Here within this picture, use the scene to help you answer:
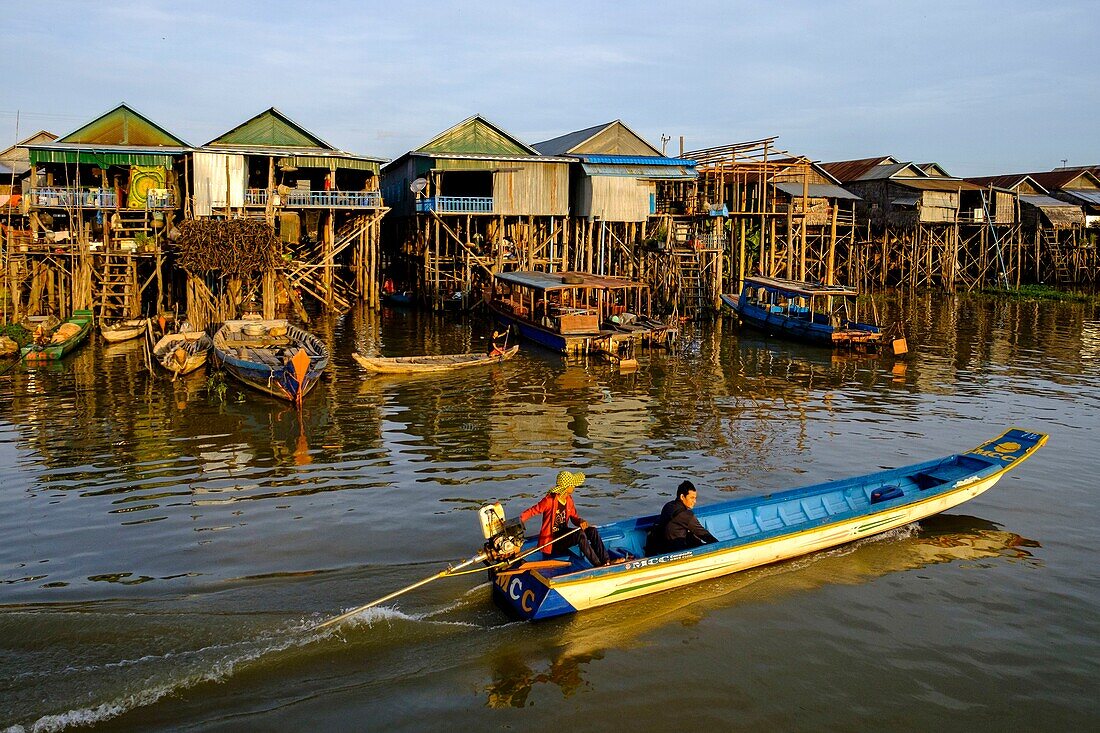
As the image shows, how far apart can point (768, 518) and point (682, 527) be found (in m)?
2.15

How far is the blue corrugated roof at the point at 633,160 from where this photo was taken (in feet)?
116

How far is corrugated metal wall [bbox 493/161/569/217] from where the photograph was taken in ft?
116

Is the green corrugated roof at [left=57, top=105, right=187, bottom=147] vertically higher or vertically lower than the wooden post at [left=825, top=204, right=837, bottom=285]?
higher

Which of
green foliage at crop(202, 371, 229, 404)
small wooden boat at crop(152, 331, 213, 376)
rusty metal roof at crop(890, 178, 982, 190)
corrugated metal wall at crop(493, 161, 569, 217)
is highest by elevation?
rusty metal roof at crop(890, 178, 982, 190)

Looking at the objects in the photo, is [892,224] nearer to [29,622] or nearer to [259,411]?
[259,411]

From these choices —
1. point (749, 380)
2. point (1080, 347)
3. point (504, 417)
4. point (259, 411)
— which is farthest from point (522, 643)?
point (1080, 347)

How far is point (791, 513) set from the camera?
12.2 metres

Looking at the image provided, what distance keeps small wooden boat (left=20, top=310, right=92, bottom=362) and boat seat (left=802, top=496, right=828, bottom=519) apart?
21.1 m

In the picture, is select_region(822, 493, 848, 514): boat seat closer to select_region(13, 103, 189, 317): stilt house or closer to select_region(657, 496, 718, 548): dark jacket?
select_region(657, 496, 718, 548): dark jacket

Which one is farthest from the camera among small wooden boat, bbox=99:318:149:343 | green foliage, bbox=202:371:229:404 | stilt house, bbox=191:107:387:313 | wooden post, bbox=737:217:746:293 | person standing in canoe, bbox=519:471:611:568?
wooden post, bbox=737:217:746:293

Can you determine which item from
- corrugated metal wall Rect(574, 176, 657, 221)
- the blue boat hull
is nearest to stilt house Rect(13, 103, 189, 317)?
corrugated metal wall Rect(574, 176, 657, 221)

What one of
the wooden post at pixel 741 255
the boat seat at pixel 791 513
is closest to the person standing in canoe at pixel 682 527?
the boat seat at pixel 791 513

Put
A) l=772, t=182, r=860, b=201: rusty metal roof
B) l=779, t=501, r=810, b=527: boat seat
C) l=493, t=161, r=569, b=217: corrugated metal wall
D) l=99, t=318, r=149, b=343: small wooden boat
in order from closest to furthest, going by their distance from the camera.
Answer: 1. l=779, t=501, r=810, b=527: boat seat
2. l=99, t=318, r=149, b=343: small wooden boat
3. l=493, t=161, r=569, b=217: corrugated metal wall
4. l=772, t=182, r=860, b=201: rusty metal roof

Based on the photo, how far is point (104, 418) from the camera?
18297 mm
